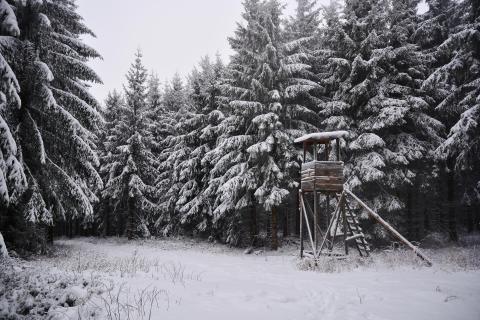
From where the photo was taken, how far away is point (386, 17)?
18.8 m

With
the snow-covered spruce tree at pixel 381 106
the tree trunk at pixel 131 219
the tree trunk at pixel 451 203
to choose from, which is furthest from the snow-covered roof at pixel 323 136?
the tree trunk at pixel 131 219

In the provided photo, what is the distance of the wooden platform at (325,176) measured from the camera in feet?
46.4

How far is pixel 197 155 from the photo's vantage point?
2403 centimetres

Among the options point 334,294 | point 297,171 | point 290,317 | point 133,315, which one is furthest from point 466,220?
point 133,315

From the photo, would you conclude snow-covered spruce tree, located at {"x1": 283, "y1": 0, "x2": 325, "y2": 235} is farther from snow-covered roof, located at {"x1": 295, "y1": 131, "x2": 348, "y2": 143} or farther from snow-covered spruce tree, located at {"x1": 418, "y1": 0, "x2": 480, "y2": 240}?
snow-covered spruce tree, located at {"x1": 418, "y1": 0, "x2": 480, "y2": 240}

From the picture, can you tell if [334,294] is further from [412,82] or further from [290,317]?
[412,82]

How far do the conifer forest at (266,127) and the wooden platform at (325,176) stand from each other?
2.86 metres

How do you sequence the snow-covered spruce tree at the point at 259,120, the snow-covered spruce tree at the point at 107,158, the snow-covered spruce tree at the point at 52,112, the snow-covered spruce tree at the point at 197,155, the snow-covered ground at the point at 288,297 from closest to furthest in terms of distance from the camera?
the snow-covered ground at the point at 288,297, the snow-covered spruce tree at the point at 52,112, the snow-covered spruce tree at the point at 259,120, the snow-covered spruce tree at the point at 197,155, the snow-covered spruce tree at the point at 107,158

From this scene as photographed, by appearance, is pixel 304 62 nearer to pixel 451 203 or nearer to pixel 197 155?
pixel 197 155

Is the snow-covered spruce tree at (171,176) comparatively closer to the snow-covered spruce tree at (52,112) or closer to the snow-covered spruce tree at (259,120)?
the snow-covered spruce tree at (259,120)

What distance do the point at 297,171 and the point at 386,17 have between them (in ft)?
34.7

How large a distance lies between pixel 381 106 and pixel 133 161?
63.4ft

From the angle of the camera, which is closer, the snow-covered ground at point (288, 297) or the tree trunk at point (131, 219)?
the snow-covered ground at point (288, 297)

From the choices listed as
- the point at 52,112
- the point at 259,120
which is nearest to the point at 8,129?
the point at 52,112
